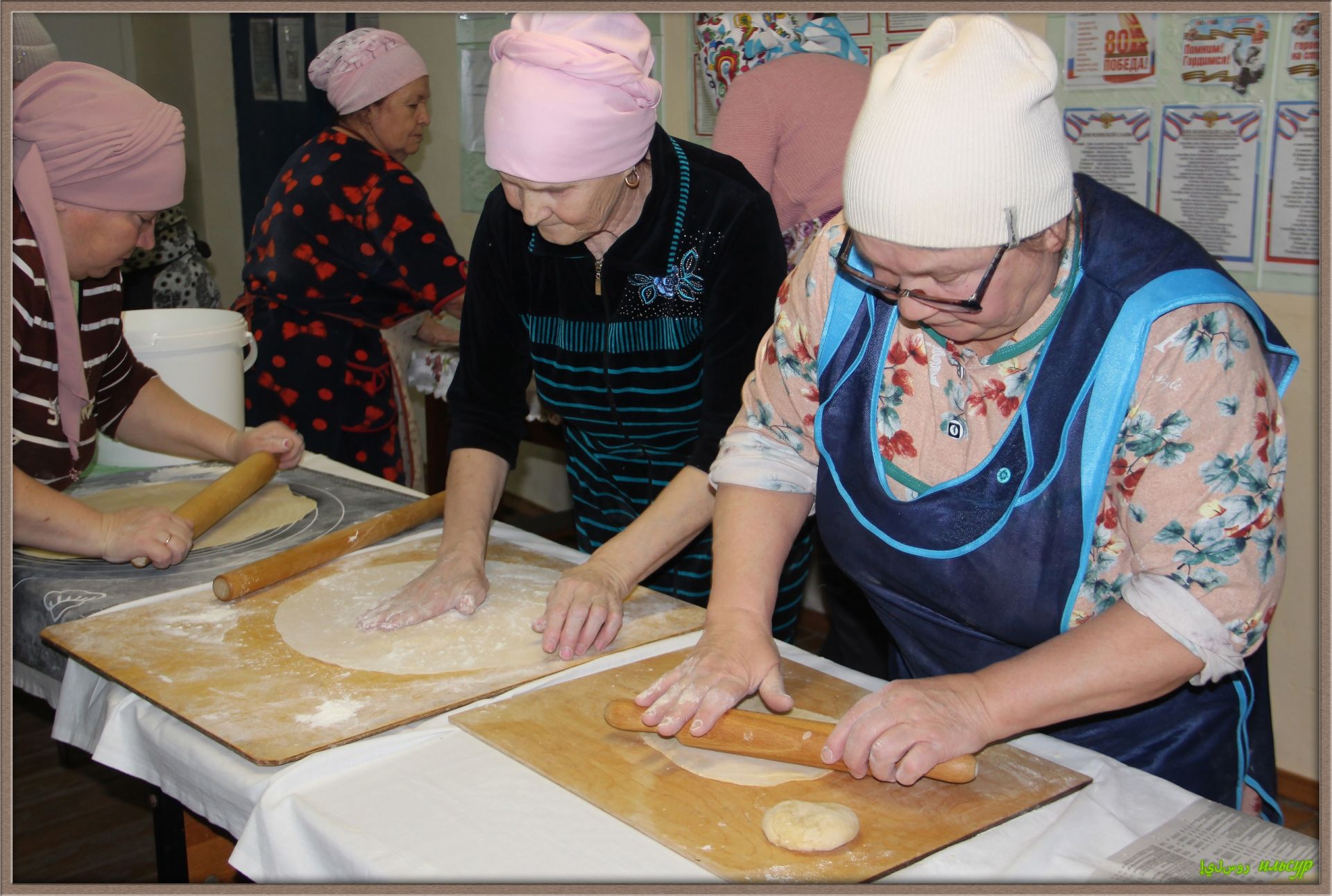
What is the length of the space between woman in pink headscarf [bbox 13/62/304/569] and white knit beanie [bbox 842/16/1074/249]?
1.23 metres

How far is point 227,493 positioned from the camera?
195 cm

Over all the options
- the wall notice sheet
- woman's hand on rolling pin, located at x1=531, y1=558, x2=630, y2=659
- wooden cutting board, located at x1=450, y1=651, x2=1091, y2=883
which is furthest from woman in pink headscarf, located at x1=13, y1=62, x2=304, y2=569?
the wall notice sheet

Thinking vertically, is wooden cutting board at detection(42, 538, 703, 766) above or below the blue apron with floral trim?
below

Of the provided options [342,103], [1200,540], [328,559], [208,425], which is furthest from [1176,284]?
[342,103]

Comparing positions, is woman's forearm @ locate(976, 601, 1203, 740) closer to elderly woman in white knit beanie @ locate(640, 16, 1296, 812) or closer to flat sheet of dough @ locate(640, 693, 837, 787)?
elderly woman in white knit beanie @ locate(640, 16, 1296, 812)

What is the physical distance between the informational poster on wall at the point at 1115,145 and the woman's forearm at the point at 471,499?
1.55m

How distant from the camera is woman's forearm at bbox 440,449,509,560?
5.60 ft

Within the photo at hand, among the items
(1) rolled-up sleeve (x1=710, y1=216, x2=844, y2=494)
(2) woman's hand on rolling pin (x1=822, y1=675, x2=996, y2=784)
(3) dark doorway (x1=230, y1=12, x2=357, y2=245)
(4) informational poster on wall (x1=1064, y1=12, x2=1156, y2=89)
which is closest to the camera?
(2) woman's hand on rolling pin (x1=822, y1=675, x2=996, y2=784)

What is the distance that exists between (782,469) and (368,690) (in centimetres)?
56

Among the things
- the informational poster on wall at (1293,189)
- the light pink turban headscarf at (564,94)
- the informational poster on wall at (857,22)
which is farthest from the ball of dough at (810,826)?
the informational poster on wall at (857,22)

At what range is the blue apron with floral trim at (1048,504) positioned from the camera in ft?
3.74

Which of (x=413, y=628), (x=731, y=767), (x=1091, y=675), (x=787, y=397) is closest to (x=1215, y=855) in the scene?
(x=1091, y=675)

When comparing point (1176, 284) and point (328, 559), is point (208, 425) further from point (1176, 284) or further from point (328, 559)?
point (1176, 284)

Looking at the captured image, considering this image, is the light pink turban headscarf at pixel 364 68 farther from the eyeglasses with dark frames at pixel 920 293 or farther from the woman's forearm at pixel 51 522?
the eyeglasses with dark frames at pixel 920 293
